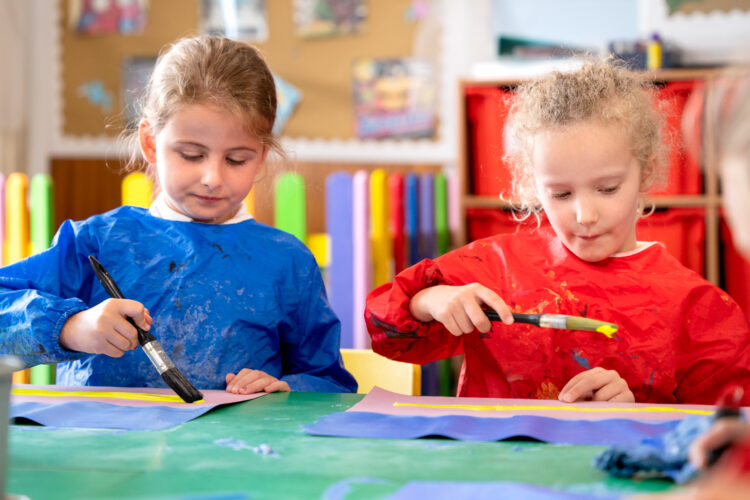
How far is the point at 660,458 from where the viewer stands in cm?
59

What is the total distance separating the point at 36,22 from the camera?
3.46 m

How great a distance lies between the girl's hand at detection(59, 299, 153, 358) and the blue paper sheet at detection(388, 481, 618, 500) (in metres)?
0.49

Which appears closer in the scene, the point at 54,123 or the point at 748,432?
the point at 748,432

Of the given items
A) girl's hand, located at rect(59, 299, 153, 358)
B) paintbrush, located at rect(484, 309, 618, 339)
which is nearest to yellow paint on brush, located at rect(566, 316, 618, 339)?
paintbrush, located at rect(484, 309, 618, 339)

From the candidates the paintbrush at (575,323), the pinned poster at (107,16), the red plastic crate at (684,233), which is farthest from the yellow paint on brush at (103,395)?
the pinned poster at (107,16)

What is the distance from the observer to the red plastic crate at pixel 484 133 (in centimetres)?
276

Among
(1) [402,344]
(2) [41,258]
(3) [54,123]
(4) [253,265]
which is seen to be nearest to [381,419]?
(1) [402,344]

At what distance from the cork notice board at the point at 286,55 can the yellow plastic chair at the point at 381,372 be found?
2236mm

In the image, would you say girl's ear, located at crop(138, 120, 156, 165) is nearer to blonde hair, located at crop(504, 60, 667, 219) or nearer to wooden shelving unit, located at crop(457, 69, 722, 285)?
blonde hair, located at crop(504, 60, 667, 219)

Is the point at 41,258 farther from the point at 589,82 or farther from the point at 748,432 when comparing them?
the point at 748,432

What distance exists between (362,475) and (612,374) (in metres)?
0.49

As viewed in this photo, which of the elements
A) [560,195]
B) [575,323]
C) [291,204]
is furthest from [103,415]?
[291,204]

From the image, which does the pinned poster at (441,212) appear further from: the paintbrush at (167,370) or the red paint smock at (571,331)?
the paintbrush at (167,370)

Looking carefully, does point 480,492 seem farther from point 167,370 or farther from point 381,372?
point 381,372
